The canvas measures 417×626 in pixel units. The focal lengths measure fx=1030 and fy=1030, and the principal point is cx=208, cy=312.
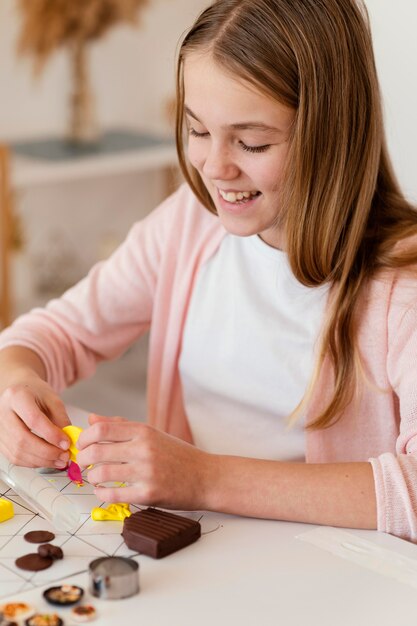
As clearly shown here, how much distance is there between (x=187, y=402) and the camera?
1.52 m

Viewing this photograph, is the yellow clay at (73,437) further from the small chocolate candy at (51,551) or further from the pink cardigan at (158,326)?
the pink cardigan at (158,326)

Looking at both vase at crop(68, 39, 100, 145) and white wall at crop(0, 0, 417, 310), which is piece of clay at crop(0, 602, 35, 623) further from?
vase at crop(68, 39, 100, 145)

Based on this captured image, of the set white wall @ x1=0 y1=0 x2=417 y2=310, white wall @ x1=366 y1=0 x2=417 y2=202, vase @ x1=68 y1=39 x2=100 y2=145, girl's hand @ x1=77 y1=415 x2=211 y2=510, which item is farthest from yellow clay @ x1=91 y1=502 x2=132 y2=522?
vase @ x1=68 y1=39 x2=100 y2=145

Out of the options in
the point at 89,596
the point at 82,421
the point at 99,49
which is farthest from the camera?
the point at 99,49

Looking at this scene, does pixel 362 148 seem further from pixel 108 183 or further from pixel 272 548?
pixel 108 183

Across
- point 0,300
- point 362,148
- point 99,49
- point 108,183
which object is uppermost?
point 99,49

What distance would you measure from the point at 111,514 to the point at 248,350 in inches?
16.1

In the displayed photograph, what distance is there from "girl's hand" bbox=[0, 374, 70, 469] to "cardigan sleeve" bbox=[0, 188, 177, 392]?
284 mm

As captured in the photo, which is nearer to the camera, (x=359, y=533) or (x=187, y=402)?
(x=359, y=533)

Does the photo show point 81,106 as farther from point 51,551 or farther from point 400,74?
point 51,551

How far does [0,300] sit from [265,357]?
48.3 inches

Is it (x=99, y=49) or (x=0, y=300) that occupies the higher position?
(x=99, y=49)

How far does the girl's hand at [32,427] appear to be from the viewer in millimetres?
1175

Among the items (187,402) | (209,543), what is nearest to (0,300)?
(187,402)
